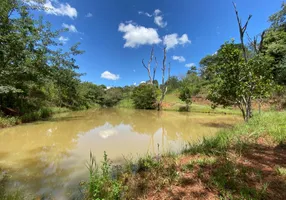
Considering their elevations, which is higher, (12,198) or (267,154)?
(267,154)

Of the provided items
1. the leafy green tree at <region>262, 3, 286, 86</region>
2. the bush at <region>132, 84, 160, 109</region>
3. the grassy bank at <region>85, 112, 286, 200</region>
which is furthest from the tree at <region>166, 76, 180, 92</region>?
the grassy bank at <region>85, 112, 286, 200</region>

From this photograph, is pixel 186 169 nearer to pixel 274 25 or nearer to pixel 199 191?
pixel 199 191

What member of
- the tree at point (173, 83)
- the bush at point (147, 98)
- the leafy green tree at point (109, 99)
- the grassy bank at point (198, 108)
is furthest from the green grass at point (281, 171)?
the tree at point (173, 83)

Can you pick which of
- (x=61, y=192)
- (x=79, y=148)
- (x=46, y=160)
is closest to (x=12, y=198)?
(x=61, y=192)

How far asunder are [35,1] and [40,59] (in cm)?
334

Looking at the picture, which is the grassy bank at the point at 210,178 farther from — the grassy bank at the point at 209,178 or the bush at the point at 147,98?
A: the bush at the point at 147,98

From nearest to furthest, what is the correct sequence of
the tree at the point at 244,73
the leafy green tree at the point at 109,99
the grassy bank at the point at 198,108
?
the tree at the point at 244,73 → the grassy bank at the point at 198,108 → the leafy green tree at the point at 109,99

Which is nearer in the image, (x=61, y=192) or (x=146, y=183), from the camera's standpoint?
(x=146, y=183)

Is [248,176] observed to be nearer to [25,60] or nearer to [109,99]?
[25,60]

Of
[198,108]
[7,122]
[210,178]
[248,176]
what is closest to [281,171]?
[248,176]

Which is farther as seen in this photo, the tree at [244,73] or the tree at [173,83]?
the tree at [173,83]

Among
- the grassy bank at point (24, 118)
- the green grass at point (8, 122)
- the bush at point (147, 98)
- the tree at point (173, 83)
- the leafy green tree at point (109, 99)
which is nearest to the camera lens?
the green grass at point (8, 122)

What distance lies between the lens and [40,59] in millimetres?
9625

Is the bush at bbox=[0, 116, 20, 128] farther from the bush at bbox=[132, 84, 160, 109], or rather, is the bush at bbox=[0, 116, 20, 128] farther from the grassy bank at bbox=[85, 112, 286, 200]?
the bush at bbox=[132, 84, 160, 109]
